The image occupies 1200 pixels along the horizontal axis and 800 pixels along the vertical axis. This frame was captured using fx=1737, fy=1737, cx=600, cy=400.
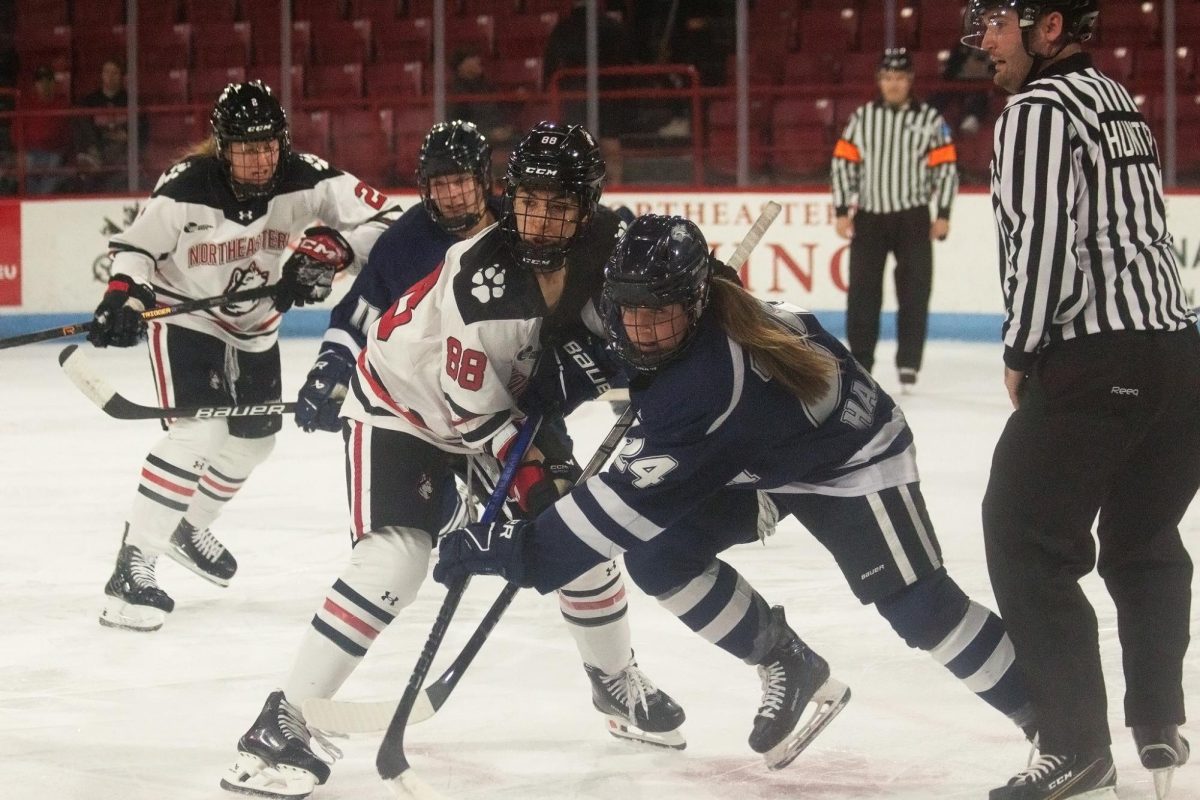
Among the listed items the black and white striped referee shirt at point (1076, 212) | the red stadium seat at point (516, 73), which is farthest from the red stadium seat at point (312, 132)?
the black and white striped referee shirt at point (1076, 212)

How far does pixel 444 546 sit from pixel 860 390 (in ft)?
1.94

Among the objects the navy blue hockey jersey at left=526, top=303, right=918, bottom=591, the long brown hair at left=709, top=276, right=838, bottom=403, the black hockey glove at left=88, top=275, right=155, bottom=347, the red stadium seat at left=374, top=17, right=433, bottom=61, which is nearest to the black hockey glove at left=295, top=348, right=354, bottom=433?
the black hockey glove at left=88, top=275, right=155, bottom=347

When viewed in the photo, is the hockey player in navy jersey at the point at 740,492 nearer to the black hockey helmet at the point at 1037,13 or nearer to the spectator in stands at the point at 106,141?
the black hockey helmet at the point at 1037,13

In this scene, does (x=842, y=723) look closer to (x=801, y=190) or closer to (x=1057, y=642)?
(x=1057, y=642)

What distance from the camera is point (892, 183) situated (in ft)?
20.3

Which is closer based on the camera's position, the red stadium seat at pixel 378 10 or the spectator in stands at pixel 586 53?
the spectator in stands at pixel 586 53

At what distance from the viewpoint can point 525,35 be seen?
871 centimetres

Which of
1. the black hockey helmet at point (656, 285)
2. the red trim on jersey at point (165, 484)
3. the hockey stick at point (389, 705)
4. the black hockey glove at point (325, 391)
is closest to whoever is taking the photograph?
the black hockey helmet at point (656, 285)

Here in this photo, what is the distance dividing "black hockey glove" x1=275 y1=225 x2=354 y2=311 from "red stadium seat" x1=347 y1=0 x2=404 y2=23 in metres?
5.69

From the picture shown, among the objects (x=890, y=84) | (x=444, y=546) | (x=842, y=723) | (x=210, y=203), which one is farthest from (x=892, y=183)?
(x=444, y=546)

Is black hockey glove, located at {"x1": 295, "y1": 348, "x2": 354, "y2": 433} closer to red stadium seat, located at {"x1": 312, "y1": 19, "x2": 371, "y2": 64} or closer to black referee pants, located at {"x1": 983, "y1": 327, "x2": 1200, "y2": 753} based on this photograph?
black referee pants, located at {"x1": 983, "y1": 327, "x2": 1200, "y2": 753}

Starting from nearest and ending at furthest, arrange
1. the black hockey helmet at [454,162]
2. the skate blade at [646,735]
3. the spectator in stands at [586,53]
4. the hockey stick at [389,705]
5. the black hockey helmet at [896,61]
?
the hockey stick at [389,705] → the skate blade at [646,735] → the black hockey helmet at [454,162] → the black hockey helmet at [896,61] → the spectator in stands at [586,53]

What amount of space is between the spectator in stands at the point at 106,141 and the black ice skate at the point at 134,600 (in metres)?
5.25

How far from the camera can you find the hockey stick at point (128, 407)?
3.20 metres
